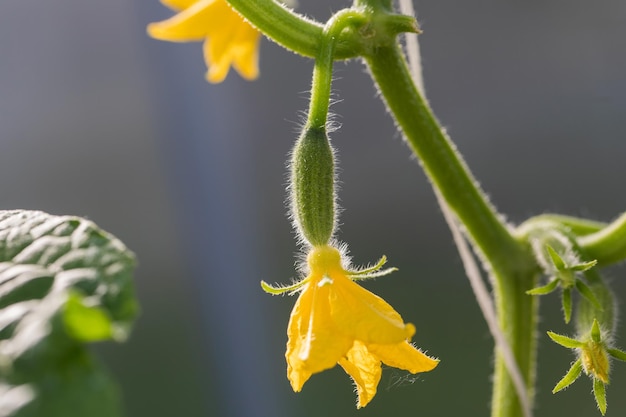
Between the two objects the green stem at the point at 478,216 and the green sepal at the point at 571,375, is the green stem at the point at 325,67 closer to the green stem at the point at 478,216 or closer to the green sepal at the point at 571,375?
the green stem at the point at 478,216

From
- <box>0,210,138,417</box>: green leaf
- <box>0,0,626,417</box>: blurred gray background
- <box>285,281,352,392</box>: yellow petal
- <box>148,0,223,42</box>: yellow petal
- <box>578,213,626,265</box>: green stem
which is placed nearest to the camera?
<box>0,210,138,417</box>: green leaf

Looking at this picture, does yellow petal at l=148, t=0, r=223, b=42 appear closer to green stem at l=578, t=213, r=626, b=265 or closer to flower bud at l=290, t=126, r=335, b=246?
flower bud at l=290, t=126, r=335, b=246

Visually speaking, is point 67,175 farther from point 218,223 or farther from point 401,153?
point 401,153

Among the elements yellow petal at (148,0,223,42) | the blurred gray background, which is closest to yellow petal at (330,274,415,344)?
yellow petal at (148,0,223,42)

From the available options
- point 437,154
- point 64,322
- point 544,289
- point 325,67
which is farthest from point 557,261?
point 64,322

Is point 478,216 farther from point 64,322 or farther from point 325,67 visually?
point 64,322

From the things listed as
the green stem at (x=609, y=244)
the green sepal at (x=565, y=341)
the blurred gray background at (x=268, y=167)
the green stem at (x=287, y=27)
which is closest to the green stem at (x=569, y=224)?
the green stem at (x=609, y=244)

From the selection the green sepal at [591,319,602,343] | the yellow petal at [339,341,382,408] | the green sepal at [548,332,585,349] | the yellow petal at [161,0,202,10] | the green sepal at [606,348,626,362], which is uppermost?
the yellow petal at [161,0,202,10]
